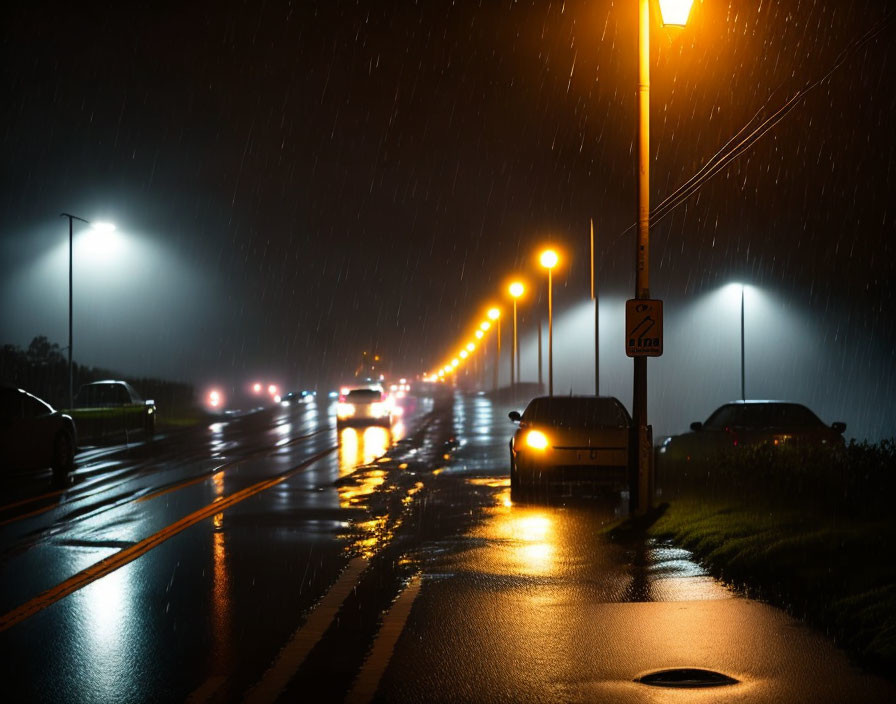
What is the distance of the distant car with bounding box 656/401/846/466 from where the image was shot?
52.4ft

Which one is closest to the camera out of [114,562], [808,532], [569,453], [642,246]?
[808,532]

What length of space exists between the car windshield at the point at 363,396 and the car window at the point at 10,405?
2045 centimetres

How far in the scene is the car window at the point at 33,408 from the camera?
677 inches

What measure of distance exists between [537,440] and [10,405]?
29.3ft

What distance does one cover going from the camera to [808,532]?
30.6 ft

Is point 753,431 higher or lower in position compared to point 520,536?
higher

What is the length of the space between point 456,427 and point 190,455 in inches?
564

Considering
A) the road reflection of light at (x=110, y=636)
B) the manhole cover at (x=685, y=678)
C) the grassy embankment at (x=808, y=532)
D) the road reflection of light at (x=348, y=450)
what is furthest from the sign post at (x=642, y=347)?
the road reflection of light at (x=348, y=450)

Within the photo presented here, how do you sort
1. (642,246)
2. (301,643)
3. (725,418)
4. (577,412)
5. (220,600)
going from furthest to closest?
(725,418), (577,412), (642,246), (220,600), (301,643)

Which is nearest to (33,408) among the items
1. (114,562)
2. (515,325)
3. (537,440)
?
(114,562)

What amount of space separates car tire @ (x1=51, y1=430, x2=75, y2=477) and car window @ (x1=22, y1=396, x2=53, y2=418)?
0.56 meters

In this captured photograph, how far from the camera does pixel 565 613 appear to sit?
23.9 ft

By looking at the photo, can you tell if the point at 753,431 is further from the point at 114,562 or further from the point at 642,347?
the point at 114,562

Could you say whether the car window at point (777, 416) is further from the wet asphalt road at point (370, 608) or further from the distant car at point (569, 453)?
the wet asphalt road at point (370, 608)
